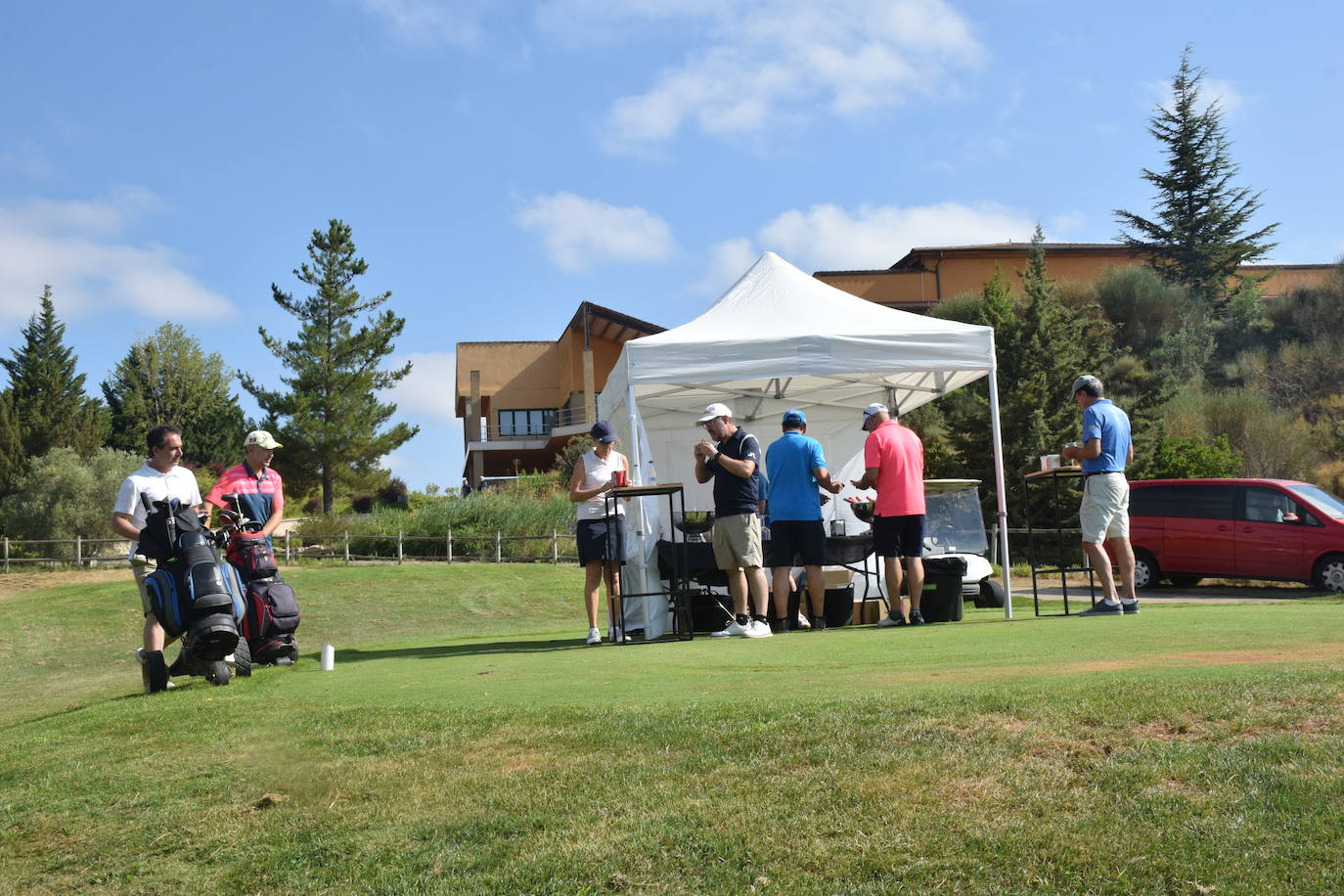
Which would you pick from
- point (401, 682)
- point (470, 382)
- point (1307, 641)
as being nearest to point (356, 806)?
point (401, 682)

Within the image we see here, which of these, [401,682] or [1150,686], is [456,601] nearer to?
[401,682]

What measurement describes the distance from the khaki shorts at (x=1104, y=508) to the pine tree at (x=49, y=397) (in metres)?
47.6

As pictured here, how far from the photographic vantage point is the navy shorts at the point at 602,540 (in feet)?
31.5

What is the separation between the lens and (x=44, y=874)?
401 cm

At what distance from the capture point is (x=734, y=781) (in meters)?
4.03

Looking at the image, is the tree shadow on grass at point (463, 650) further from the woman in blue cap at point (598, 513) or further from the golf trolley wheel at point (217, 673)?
the golf trolley wheel at point (217, 673)

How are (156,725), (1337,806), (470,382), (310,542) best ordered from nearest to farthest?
(1337,806) < (156,725) < (310,542) < (470,382)

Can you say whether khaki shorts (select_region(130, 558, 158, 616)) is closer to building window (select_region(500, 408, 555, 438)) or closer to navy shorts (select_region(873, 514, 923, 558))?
navy shorts (select_region(873, 514, 923, 558))

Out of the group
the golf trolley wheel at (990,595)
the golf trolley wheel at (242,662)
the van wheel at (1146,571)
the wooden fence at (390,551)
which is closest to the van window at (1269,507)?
A: the van wheel at (1146,571)

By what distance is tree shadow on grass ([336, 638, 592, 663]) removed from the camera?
30.5 feet

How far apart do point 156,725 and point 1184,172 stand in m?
50.4

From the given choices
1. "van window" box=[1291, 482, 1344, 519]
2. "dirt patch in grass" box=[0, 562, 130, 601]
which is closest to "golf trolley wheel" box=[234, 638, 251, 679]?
"van window" box=[1291, 482, 1344, 519]

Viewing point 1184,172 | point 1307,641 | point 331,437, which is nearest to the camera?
point 1307,641

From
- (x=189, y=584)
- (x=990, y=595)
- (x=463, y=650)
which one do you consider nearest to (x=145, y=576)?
(x=189, y=584)
